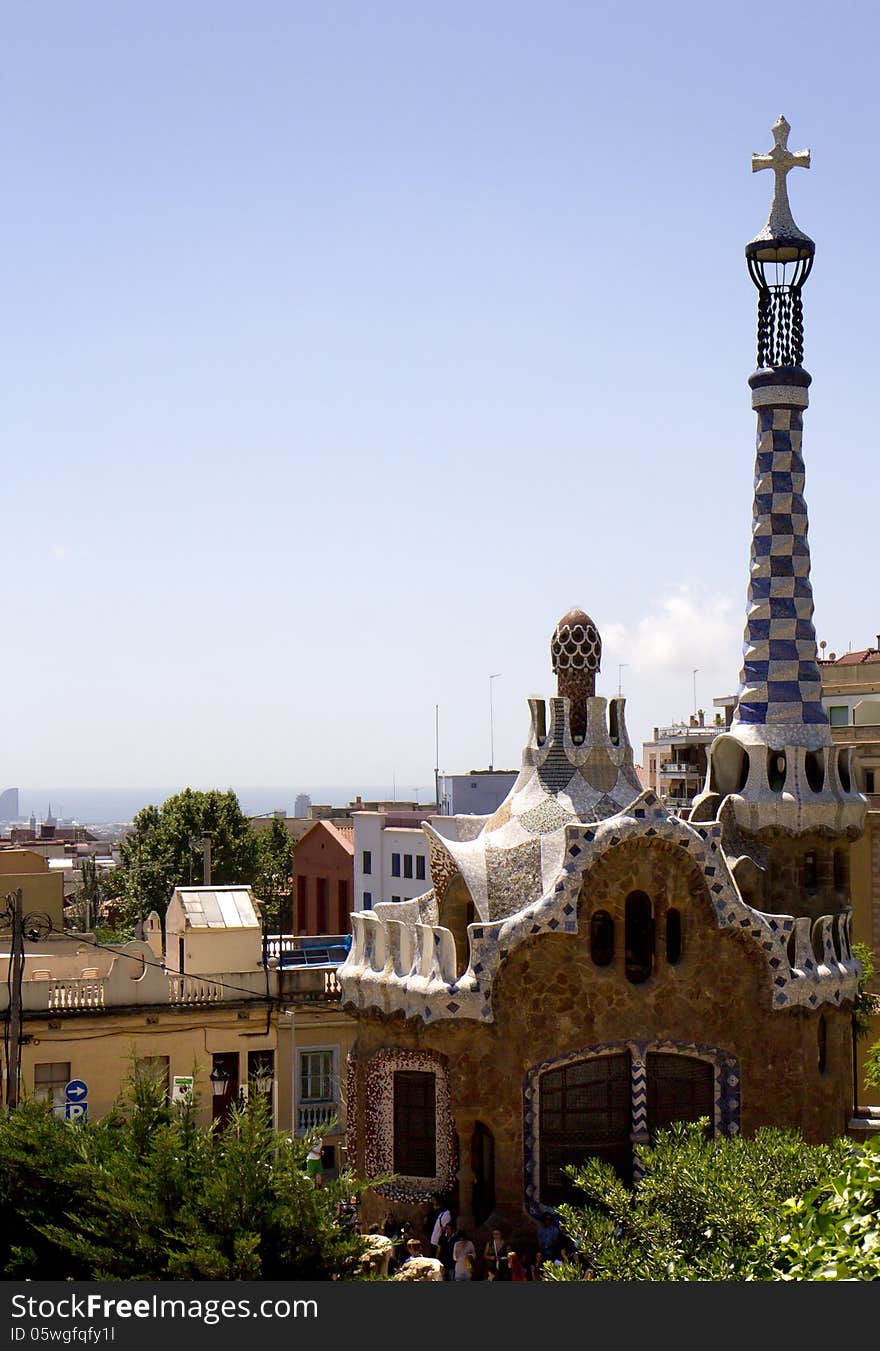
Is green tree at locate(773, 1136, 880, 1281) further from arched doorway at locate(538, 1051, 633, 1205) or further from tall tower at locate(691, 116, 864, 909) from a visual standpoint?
tall tower at locate(691, 116, 864, 909)

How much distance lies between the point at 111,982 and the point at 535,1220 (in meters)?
8.74

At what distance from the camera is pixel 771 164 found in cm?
2878

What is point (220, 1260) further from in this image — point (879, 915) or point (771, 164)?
point (879, 915)

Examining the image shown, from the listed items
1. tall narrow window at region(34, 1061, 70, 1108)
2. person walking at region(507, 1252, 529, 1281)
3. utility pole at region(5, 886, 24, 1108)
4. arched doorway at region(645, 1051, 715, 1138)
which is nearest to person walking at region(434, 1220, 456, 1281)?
person walking at region(507, 1252, 529, 1281)

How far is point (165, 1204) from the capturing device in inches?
658

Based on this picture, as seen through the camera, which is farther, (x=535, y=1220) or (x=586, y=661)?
(x=586, y=661)

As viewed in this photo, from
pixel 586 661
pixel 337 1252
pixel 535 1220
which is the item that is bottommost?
pixel 535 1220

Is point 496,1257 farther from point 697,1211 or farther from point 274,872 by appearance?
point 274,872

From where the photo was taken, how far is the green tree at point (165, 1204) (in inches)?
633

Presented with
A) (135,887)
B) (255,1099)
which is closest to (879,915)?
(255,1099)

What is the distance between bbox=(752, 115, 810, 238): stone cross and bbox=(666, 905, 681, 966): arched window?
38.6 ft

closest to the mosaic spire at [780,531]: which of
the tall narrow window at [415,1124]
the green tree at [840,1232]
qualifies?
the tall narrow window at [415,1124]

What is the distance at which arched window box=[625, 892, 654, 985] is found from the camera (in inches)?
960

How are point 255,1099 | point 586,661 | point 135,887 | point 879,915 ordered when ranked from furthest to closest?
point 135,887, point 879,915, point 586,661, point 255,1099
